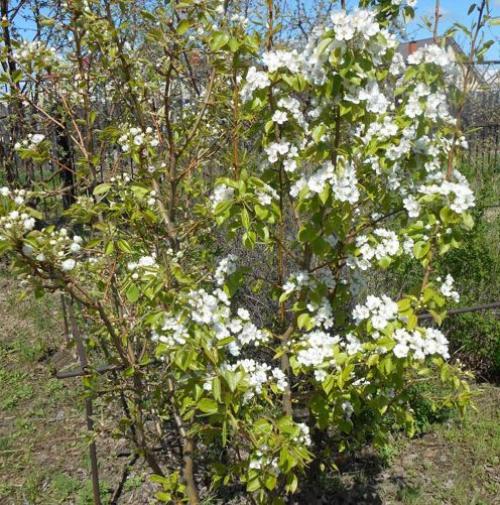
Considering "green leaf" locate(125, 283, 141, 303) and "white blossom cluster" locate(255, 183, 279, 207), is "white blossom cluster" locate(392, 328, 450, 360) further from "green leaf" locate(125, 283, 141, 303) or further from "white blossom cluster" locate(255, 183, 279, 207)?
"green leaf" locate(125, 283, 141, 303)

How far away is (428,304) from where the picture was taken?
1667 millimetres

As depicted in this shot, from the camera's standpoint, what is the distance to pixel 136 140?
212cm

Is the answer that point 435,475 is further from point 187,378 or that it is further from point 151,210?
point 151,210

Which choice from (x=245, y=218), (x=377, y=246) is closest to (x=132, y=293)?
(x=245, y=218)

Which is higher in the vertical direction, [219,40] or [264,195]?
[219,40]

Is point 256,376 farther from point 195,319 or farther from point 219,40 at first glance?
point 219,40

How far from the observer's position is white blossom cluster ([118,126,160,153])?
2133mm

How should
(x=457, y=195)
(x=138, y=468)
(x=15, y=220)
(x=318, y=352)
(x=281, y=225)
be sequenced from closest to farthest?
(x=15, y=220) < (x=457, y=195) < (x=318, y=352) < (x=281, y=225) < (x=138, y=468)

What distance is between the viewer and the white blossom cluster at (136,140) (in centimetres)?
213

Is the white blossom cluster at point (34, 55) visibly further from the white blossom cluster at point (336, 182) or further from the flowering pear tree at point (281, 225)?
the white blossom cluster at point (336, 182)

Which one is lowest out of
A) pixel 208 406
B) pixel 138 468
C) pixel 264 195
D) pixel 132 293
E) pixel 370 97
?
pixel 138 468

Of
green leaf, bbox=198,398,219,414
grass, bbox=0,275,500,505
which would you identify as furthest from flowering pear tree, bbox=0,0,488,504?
grass, bbox=0,275,500,505

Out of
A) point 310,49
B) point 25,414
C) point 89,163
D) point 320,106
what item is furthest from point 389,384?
point 25,414

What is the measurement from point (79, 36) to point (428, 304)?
1586 mm
